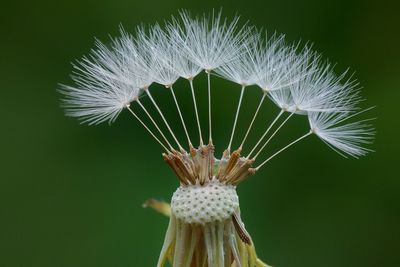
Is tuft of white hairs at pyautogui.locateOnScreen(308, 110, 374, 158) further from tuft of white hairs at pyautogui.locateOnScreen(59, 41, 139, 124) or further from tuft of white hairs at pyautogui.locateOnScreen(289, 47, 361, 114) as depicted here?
tuft of white hairs at pyautogui.locateOnScreen(59, 41, 139, 124)

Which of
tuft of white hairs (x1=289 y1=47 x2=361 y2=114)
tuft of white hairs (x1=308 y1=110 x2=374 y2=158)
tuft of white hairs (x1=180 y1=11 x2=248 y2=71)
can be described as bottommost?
tuft of white hairs (x1=308 y1=110 x2=374 y2=158)

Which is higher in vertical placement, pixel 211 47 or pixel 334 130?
pixel 211 47

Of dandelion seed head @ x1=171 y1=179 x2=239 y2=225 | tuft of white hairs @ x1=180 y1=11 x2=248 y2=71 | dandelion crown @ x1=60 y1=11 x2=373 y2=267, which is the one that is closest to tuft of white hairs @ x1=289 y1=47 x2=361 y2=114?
dandelion crown @ x1=60 y1=11 x2=373 y2=267

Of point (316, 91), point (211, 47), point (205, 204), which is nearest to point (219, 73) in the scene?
point (211, 47)

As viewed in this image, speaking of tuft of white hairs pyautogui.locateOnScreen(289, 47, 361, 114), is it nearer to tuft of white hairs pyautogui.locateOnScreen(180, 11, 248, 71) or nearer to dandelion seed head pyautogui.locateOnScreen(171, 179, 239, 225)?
tuft of white hairs pyautogui.locateOnScreen(180, 11, 248, 71)

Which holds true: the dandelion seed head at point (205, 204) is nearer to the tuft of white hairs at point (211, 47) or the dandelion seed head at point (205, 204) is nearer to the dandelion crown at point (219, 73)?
the dandelion crown at point (219, 73)

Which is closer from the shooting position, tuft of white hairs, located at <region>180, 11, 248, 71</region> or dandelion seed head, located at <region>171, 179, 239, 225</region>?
dandelion seed head, located at <region>171, 179, 239, 225</region>

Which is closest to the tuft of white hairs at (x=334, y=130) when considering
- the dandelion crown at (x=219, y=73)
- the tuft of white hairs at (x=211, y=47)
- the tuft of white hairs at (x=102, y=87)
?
the dandelion crown at (x=219, y=73)

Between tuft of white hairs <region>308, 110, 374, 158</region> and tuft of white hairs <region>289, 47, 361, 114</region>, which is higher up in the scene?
tuft of white hairs <region>289, 47, 361, 114</region>

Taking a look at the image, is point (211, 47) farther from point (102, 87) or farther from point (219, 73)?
point (102, 87)

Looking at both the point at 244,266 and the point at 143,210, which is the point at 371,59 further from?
the point at 244,266

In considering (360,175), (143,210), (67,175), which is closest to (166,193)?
(143,210)
